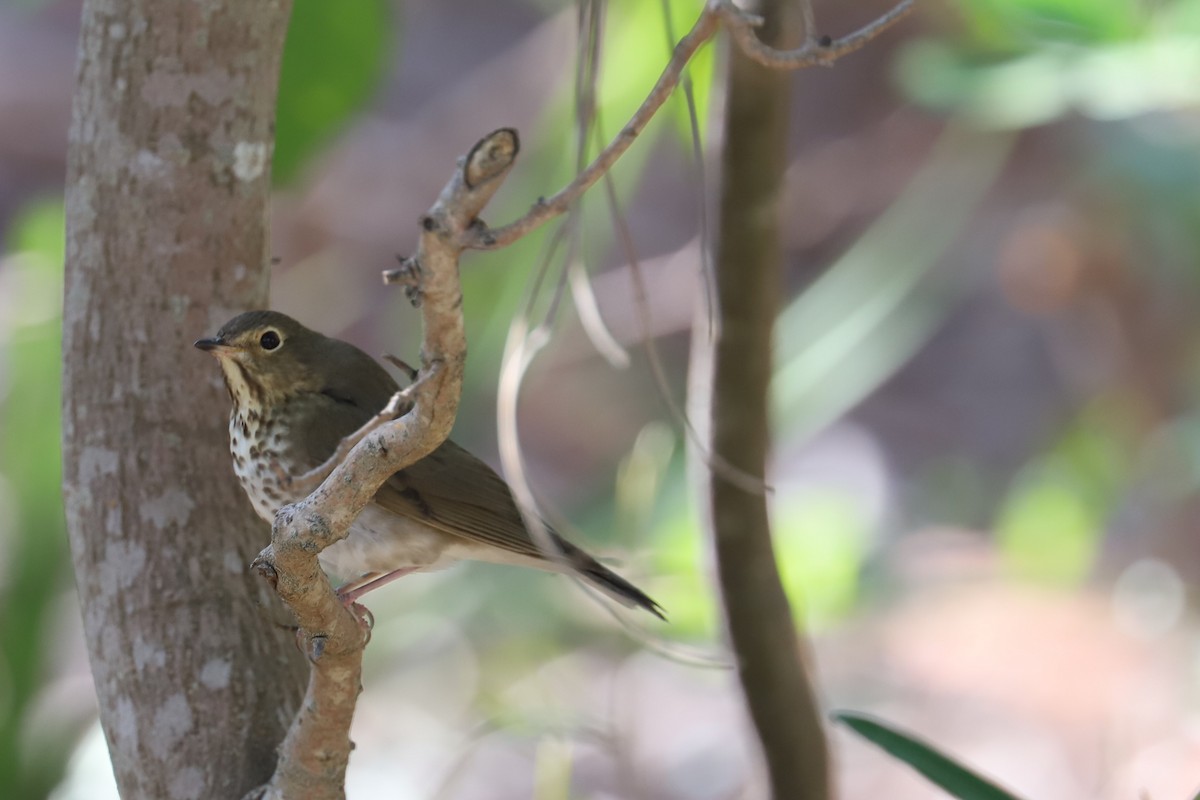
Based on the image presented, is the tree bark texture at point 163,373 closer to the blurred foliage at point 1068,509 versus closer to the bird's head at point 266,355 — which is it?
the bird's head at point 266,355

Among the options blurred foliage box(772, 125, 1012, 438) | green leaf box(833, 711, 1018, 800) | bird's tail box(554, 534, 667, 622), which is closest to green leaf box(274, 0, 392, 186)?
bird's tail box(554, 534, 667, 622)

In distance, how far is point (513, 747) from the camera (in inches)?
206

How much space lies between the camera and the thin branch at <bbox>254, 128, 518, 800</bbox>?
1278 millimetres

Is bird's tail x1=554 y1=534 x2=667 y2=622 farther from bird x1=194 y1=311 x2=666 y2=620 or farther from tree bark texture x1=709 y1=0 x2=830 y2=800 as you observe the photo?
tree bark texture x1=709 y1=0 x2=830 y2=800

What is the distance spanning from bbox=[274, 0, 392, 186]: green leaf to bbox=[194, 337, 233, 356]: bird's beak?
106 cm

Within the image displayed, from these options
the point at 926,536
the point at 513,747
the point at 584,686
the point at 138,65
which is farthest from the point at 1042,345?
the point at 138,65

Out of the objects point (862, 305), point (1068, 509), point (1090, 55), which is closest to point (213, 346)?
point (1090, 55)

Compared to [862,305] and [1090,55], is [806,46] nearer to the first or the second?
[1090,55]

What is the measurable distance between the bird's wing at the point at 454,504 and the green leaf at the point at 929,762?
2.45 ft

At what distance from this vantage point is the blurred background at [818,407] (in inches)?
141

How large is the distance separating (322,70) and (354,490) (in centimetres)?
189

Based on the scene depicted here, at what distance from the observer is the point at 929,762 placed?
79.7 inches

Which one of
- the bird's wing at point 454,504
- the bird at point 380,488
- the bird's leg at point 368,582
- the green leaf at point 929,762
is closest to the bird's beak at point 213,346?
the bird at point 380,488

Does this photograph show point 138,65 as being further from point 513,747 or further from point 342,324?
point 342,324
